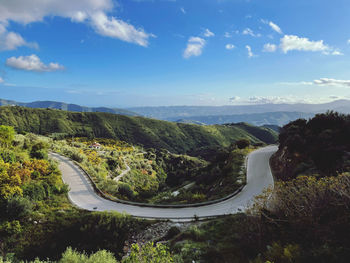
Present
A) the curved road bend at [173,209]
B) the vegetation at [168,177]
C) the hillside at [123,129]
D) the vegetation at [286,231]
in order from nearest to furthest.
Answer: the vegetation at [286,231], the curved road bend at [173,209], the vegetation at [168,177], the hillside at [123,129]

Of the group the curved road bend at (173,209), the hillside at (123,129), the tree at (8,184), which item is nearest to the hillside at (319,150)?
the curved road bend at (173,209)

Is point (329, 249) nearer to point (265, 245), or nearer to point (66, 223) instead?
point (265, 245)

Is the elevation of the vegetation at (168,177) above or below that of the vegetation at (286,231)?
below

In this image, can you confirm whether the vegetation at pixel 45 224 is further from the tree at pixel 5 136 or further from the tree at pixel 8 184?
the tree at pixel 5 136

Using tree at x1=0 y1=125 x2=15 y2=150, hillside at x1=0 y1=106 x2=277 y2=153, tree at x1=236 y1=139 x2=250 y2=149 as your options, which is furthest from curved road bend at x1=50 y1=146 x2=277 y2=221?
hillside at x1=0 y1=106 x2=277 y2=153

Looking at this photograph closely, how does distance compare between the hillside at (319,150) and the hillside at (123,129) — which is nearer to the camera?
the hillside at (319,150)

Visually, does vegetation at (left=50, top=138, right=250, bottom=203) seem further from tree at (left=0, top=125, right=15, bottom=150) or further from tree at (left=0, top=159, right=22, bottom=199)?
tree at (left=0, top=125, right=15, bottom=150)
